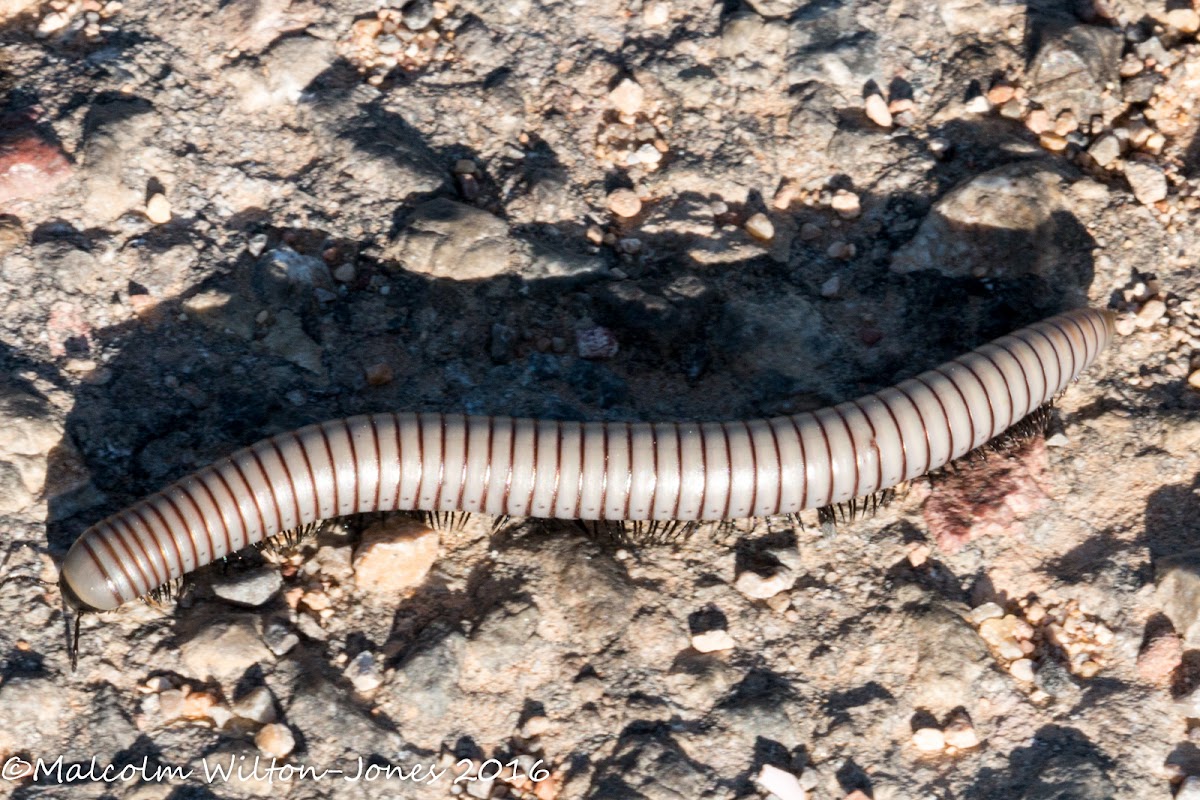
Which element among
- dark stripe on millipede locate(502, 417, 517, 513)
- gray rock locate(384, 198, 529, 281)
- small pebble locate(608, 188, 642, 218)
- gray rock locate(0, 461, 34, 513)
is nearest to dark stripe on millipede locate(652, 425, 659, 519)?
dark stripe on millipede locate(502, 417, 517, 513)

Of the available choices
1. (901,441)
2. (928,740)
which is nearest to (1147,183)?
(901,441)

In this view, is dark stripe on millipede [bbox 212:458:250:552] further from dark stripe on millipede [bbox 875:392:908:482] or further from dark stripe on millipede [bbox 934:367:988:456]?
dark stripe on millipede [bbox 934:367:988:456]

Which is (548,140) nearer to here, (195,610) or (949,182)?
(949,182)

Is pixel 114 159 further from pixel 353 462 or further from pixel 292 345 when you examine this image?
pixel 353 462

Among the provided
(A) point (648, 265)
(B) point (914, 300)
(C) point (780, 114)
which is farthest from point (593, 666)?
(C) point (780, 114)

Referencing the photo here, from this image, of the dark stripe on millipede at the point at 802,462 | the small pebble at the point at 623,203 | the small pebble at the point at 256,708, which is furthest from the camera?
the small pebble at the point at 623,203

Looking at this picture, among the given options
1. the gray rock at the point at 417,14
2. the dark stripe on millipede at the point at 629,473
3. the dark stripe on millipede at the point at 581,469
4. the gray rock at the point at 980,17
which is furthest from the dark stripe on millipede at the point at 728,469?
the gray rock at the point at 980,17

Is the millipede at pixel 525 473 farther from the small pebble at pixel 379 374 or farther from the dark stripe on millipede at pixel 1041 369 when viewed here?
the small pebble at pixel 379 374
